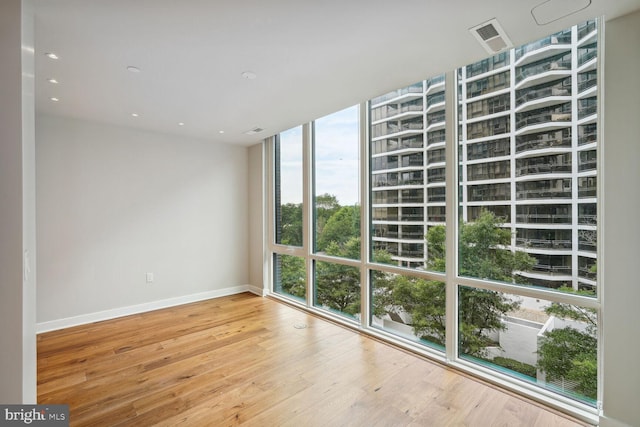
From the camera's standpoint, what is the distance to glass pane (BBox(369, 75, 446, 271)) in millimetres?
2836

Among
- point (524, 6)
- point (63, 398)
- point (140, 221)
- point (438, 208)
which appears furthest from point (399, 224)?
point (140, 221)

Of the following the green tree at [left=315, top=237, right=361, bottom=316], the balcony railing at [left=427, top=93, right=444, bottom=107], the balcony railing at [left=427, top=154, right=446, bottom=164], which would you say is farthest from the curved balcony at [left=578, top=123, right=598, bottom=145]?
the green tree at [left=315, top=237, right=361, bottom=316]

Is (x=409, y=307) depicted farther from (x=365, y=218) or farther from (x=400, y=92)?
(x=400, y=92)

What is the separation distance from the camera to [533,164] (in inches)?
90.4

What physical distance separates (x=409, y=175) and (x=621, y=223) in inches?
64.0

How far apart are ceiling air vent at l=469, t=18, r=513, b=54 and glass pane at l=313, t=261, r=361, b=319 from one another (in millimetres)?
2532

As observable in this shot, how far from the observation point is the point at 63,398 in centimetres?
224

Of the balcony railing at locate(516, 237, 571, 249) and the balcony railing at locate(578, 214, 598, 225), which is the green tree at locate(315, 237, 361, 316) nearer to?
the balcony railing at locate(516, 237, 571, 249)

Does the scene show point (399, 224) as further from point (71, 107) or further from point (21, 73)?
point (71, 107)

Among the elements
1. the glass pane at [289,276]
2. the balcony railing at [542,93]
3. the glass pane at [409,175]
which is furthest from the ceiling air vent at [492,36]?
the glass pane at [289,276]

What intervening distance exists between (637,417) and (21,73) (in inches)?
154

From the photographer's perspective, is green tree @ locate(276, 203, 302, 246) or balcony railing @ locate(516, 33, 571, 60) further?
green tree @ locate(276, 203, 302, 246)

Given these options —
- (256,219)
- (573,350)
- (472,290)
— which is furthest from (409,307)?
(256,219)

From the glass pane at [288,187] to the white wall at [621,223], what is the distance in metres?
3.32
